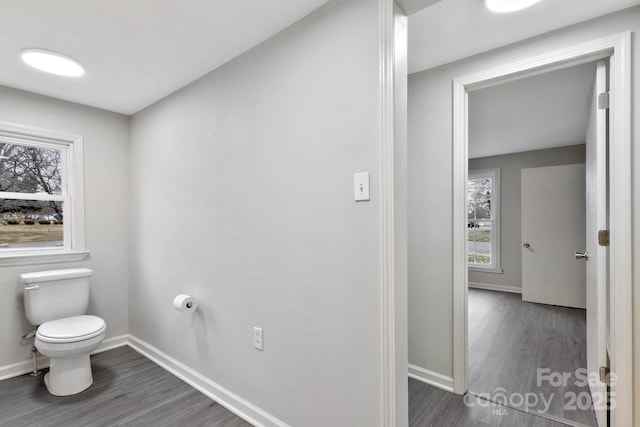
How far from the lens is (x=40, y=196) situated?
2564mm

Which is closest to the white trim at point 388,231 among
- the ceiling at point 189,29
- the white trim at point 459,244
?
the ceiling at point 189,29

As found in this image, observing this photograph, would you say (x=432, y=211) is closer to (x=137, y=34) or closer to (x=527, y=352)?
(x=527, y=352)

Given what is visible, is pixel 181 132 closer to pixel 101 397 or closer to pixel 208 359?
pixel 208 359

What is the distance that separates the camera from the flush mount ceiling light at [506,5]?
1.49 m

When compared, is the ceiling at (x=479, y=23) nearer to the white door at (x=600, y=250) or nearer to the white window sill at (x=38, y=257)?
the white door at (x=600, y=250)

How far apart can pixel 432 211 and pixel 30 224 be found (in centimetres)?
318

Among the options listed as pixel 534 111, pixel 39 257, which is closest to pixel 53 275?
pixel 39 257

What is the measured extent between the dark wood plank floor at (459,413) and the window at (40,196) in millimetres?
2909

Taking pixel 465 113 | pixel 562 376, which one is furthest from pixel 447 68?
pixel 562 376

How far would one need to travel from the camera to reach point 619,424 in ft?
4.95

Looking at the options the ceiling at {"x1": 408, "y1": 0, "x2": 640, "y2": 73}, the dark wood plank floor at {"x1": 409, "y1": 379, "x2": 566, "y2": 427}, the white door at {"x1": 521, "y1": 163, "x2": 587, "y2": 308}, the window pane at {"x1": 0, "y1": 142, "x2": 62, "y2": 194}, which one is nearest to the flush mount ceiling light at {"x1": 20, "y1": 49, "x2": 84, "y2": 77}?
the window pane at {"x1": 0, "y1": 142, "x2": 62, "y2": 194}

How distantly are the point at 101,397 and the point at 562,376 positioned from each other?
3.28m

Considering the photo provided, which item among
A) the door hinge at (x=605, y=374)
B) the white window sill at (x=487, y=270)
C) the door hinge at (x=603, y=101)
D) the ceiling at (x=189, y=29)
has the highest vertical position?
the ceiling at (x=189, y=29)

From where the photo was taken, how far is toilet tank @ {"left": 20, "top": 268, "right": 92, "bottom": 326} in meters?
2.30
